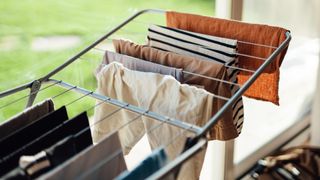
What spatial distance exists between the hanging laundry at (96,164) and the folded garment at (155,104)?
5.5 inches

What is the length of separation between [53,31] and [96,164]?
745 millimetres

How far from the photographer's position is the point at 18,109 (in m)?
1.54

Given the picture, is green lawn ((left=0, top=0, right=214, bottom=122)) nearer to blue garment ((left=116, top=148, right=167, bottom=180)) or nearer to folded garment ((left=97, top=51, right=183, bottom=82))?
folded garment ((left=97, top=51, right=183, bottom=82))

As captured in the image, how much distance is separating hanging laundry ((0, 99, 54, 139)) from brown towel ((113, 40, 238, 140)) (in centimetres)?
37

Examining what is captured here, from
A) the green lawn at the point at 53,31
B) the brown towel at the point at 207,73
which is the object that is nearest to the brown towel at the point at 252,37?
the brown towel at the point at 207,73

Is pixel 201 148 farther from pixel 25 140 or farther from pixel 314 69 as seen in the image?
pixel 314 69

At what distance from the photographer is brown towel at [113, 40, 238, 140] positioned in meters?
1.24

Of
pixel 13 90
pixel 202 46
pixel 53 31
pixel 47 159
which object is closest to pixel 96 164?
pixel 47 159

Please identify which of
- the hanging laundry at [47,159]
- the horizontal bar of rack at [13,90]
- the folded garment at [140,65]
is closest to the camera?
the hanging laundry at [47,159]

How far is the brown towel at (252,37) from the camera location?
4.40ft

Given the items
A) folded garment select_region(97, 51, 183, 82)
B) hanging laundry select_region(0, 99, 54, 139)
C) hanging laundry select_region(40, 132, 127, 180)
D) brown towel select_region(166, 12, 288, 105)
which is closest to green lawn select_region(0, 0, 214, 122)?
folded garment select_region(97, 51, 183, 82)

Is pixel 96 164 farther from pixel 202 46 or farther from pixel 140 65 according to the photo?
pixel 202 46

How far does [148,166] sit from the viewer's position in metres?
0.93

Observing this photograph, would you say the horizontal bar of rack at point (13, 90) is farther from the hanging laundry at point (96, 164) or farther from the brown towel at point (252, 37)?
the brown towel at point (252, 37)
